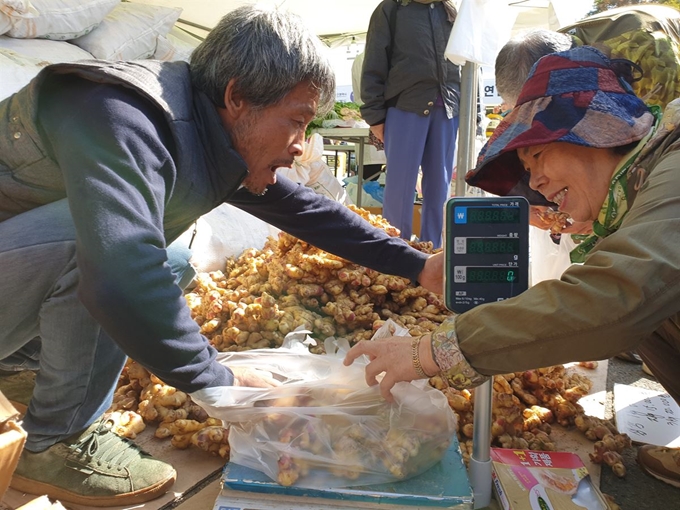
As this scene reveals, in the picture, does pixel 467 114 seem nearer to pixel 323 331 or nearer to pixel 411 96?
pixel 411 96

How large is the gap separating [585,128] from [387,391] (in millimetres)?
793

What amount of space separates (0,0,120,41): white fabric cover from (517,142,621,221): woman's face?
317 cm

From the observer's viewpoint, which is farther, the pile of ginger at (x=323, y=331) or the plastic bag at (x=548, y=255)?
the plastic bag at (x=548, y=255)

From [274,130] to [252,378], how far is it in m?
0.68

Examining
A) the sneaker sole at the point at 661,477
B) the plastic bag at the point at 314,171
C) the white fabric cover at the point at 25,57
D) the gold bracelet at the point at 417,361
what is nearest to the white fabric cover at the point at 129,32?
the white fabric cover at the point at 25,57

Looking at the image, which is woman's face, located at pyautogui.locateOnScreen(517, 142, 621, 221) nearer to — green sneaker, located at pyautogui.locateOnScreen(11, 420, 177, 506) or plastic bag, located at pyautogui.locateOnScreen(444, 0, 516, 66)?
green sneaker, located at pyautogui.locateOnScreen(11, 420, 177, 506)

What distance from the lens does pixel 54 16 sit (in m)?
3.55

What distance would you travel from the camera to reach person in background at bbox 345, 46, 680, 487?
1037 mm

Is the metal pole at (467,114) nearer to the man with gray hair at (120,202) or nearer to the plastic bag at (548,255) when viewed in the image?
the plastic bag at (548,255)

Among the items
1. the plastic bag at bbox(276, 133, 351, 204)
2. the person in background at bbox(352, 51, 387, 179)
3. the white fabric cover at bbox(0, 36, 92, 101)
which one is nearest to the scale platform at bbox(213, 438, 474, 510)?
the white fabric cover at bbox(0, 36, 92, 101)

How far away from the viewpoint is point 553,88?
52.5 inches

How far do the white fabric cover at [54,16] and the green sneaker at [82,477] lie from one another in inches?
109

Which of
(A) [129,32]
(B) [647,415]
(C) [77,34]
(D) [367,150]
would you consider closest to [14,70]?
(C) [77,34]

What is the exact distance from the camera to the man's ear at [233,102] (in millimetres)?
1396
